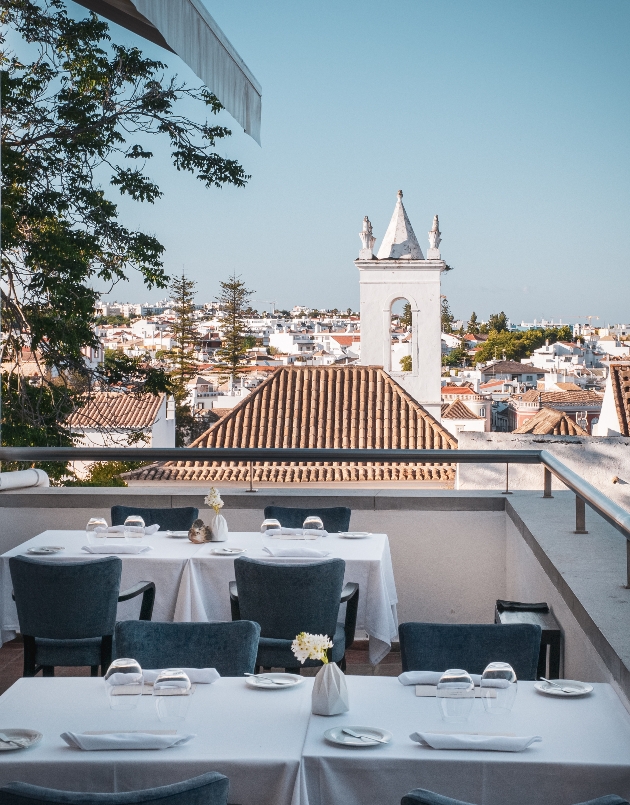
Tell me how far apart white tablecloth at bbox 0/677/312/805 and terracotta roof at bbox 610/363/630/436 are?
18.5 m

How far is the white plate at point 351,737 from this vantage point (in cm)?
215

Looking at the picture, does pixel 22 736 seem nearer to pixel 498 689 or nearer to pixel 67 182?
pixel 498 689

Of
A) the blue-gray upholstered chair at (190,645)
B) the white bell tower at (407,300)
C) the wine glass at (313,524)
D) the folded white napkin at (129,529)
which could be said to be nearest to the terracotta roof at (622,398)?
the white bell tower at (407,300)

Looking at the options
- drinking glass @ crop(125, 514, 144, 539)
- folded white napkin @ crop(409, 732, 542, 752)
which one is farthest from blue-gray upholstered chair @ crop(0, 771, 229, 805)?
drinking glass @ crop(125, 514, 144, 539)

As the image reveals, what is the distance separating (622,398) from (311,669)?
17351mm

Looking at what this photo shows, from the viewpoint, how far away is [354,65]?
50.0 m

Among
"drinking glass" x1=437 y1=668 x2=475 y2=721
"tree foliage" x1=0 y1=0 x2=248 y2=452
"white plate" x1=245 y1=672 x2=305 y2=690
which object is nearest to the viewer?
"drinking glass" x1=437 y1=668 x2=475 y2=721

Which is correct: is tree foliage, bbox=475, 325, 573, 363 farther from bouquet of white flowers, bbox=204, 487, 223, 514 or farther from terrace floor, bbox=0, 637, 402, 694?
bouquet of white flowers, bbox=204, 487, 223, 514

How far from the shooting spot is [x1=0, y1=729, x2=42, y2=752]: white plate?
2135 millimetres

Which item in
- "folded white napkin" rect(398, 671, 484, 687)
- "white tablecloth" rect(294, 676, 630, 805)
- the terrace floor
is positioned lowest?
the terrace floor

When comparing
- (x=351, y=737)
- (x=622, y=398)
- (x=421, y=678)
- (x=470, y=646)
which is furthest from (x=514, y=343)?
(x=351, y=737)

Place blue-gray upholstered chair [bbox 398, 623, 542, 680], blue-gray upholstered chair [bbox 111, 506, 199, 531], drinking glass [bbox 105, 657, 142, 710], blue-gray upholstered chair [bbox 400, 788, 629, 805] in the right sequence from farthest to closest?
1. blue-gray upholstered chair [bbox 111, 506, 199, 531]
2. blue-gray upholstered chair [bbox 398, 623, 542, 680]
3. drinking glass [bbox 105, 657, 142, 710]
4. blue-gray upholstered chair [bbox 400, 788, 629, 805]

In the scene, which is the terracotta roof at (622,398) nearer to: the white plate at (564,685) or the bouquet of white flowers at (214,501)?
the bouquet of white flowers at (214,501)

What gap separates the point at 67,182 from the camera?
47.9ft
